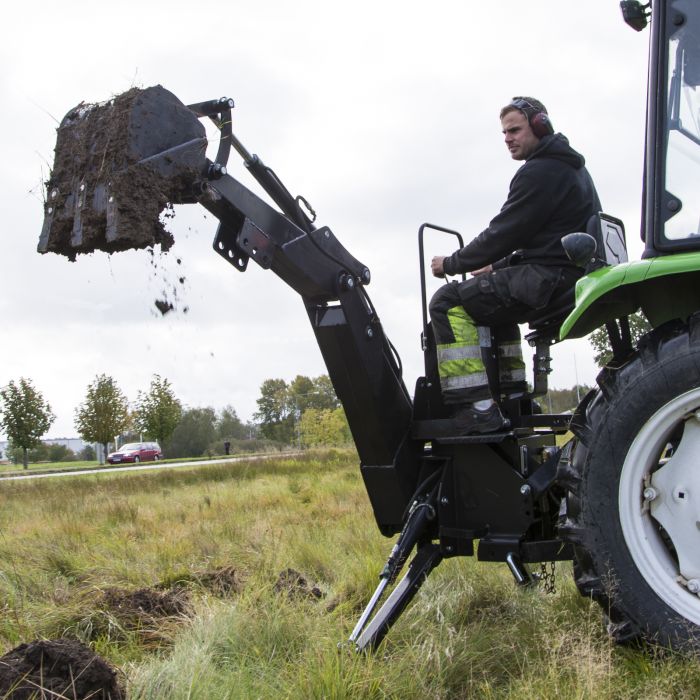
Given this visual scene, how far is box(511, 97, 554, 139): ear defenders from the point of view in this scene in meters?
3.85

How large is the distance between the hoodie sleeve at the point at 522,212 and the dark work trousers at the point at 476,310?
12cm

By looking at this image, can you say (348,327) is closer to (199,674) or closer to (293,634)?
(293,634)

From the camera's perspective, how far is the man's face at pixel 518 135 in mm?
3883

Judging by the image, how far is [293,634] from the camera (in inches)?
135

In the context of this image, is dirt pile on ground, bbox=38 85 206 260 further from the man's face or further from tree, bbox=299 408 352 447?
tree, bbox=299 408 352 447

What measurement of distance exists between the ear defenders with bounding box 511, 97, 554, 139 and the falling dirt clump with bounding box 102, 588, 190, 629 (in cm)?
310

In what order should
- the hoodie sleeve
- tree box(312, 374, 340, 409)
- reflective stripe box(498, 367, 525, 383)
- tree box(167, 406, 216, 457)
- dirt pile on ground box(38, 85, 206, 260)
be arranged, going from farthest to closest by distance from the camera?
tree box(167, 406, 216, 457) < tree box(312, 374, 340, 409) < reflective stripe box(498, 367, 525, 383) < the hoodie sleeve < dirt pile on ground box(38, 85, 206, 260)

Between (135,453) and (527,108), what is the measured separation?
41.9 metres

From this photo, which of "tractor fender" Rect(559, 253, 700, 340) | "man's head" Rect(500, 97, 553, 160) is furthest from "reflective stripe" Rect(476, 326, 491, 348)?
"man's head" Rect(500, 97, 553, 160)

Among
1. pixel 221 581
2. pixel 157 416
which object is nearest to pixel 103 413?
pixel 157 416

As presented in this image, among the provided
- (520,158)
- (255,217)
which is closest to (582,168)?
(520,158)

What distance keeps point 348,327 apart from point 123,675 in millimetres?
1881

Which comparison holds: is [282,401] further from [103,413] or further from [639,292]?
[639,292]

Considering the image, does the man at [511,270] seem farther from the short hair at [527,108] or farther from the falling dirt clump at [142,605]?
the falling dirt clump at [142,605]
